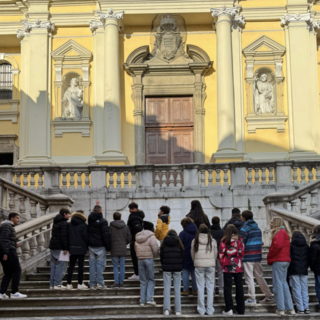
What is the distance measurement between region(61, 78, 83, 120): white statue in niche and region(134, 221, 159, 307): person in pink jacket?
12.4 meters

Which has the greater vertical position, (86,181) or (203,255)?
(86,181)

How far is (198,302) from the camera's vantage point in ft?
34.0

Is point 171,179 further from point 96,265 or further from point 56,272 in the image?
point 56,272

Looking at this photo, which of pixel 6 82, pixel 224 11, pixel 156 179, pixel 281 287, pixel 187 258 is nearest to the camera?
pixel 281 287

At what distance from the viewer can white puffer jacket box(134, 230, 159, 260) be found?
10852mm

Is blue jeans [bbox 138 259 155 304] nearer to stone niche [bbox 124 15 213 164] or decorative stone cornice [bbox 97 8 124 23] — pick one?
stone niche [bbox 124 15 213 164]

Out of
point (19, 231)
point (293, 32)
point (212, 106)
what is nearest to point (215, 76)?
point (212, 106)

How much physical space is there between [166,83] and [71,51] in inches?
139

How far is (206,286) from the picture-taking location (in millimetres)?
10398

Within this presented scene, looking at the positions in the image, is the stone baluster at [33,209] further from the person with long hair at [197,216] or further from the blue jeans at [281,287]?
the blue jeans at [281,287]

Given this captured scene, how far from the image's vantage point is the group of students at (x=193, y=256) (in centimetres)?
1034

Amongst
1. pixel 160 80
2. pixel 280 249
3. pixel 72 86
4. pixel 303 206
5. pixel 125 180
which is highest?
pixel 160 80

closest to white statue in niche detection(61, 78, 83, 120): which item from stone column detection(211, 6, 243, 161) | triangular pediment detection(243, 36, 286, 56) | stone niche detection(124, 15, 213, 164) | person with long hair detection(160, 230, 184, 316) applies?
stone niche detection(124, 15, 213, 164)

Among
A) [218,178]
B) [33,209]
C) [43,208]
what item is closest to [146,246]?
[33,209]
